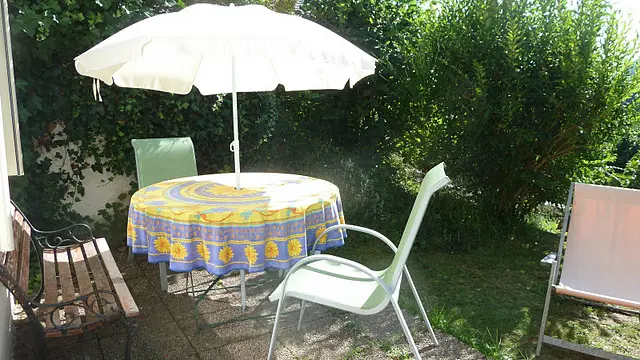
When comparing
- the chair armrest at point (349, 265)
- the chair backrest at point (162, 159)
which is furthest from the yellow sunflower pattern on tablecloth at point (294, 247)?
the chair backrest at point (162, 159)

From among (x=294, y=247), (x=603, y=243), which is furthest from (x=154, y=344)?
(x=603, y=243)

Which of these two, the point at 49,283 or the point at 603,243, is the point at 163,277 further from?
the point at 603,243

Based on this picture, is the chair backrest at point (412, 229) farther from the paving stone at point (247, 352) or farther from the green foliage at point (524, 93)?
the green foliage at point (524, 93)

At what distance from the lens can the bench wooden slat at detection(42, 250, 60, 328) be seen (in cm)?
274

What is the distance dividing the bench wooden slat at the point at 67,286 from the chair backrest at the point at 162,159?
1.08m

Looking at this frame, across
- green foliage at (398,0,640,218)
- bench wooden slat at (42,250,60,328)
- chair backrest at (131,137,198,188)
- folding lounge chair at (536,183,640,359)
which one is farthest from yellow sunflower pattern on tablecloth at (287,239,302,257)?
green foliage at (398,0,640,218)

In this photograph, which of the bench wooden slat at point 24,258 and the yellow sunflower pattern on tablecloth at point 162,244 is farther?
the yellow sunflower pattern on tablecloth at point 162,244

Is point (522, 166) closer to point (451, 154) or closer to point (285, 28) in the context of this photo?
point (451, 154)

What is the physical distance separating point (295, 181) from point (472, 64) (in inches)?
106

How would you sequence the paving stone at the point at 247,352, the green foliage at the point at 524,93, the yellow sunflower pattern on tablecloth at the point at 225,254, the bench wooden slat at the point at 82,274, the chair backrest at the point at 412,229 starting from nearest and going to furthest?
the chair backrest at the point at 412,229, the bench wooden slat at the point at 82,274, the yellow sunflower pattern on tablecloth at the point at 225,254, the paving stone at the point at 247,352, the green foliage at the point at 524,93

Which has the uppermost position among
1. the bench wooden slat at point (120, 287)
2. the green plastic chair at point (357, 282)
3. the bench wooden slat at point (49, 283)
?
the green plastic chair at point (357, 282)

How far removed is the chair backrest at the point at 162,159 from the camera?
461 cm

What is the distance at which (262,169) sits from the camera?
21.3 ft

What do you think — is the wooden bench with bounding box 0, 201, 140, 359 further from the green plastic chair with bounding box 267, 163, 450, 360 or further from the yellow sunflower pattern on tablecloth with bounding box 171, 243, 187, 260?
the green plastic chair with bounding box 267, 163, 450, 360
